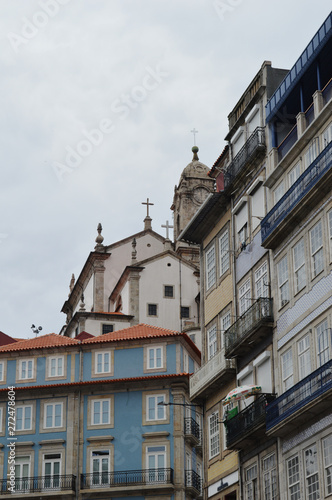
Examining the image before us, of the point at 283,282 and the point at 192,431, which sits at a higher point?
the point at 192,431

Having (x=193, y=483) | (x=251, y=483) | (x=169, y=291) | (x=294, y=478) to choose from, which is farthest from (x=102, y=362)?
(x=294, y=478)

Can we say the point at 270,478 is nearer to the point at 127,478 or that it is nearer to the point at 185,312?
the point at 127,478

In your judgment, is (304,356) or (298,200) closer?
(304,356)

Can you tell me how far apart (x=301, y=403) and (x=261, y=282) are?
Result: 22.1 feet

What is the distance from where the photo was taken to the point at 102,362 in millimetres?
58938

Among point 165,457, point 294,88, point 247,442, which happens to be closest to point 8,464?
point 165,457

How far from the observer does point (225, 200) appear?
127 ft

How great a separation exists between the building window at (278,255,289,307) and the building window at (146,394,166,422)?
2497cm

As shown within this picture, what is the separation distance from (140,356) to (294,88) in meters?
28.1

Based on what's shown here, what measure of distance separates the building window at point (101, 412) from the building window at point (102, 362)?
6.11ft

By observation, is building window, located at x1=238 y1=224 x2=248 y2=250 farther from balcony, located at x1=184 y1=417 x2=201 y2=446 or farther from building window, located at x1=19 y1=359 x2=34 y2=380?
building window, located at x1=19 y1=359 x2=34 y2=380

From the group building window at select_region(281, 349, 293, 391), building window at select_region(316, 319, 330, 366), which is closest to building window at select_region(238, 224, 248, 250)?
building window at select_region(281, 349, 293, 391)

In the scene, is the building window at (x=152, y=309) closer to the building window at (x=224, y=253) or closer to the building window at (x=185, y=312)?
the building window at (x=185, y=312)

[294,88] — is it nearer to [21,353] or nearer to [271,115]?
[271,115]
